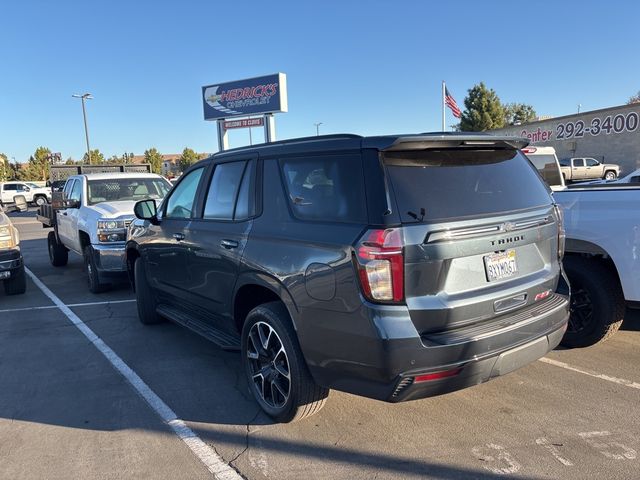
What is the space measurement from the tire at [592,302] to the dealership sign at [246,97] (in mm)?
22527

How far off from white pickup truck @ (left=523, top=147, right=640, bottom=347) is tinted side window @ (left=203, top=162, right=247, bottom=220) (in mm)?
2945

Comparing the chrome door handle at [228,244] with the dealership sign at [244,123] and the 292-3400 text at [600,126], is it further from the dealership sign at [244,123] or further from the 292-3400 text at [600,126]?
the 292-3400 text at [600,126]

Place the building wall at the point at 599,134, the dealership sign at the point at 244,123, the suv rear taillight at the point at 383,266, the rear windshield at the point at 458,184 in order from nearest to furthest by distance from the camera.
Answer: the suv rear taillight at the point at 383,266
the rear windshield at the point at 458,184
the dealership sign at the point at 244,123
the building wall at the point at 599,134

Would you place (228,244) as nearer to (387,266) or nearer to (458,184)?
(387,266)

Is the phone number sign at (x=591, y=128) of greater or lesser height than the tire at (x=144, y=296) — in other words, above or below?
above

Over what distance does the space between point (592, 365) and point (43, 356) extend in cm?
519

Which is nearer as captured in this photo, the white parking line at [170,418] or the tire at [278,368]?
the white parking line at [170,418]

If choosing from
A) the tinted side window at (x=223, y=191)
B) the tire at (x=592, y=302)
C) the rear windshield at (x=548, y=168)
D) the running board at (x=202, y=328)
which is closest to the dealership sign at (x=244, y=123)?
the rear windshield at (x=548, y=168)

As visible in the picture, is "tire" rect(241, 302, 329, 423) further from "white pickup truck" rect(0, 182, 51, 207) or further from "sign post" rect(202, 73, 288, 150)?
"white pickup truck" rect(0, 182, 51, 207)

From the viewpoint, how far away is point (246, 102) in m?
26.7

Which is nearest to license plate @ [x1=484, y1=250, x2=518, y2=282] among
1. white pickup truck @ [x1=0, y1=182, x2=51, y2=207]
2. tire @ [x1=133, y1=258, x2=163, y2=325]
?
tire @ [x1=133, y1=258, x2=163, y2=325]

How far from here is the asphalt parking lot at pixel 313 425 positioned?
3.01m

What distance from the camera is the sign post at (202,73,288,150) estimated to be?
2567 centimetres

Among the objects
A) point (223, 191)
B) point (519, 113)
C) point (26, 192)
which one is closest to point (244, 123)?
point (26, 192)
